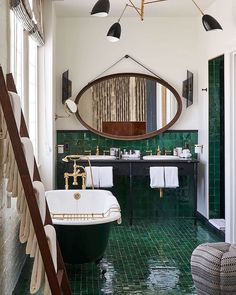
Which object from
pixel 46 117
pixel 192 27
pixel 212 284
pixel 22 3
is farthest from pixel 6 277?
pixel 192 27

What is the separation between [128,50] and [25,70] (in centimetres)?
209

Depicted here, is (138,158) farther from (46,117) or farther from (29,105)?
(29,105)

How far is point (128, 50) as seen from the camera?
662 centimetres

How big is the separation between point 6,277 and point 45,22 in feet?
11.6

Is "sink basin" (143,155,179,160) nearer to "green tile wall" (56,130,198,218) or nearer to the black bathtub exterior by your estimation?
"green tile wall" (56,130,198,218)

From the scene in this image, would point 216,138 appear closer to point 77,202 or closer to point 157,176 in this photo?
point 157,176

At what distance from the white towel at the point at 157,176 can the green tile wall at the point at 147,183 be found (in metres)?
0.57

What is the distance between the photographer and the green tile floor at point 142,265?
3836mm

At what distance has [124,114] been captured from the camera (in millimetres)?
6629

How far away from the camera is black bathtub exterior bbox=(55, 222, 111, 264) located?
3973mm

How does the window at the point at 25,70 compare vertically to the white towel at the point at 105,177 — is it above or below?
above

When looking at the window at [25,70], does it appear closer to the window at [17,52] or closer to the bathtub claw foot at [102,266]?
the window at [17,52]

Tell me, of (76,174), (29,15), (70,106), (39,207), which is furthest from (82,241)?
(70,106)

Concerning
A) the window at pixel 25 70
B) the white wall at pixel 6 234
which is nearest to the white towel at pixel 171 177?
the window at pixel 25 70
